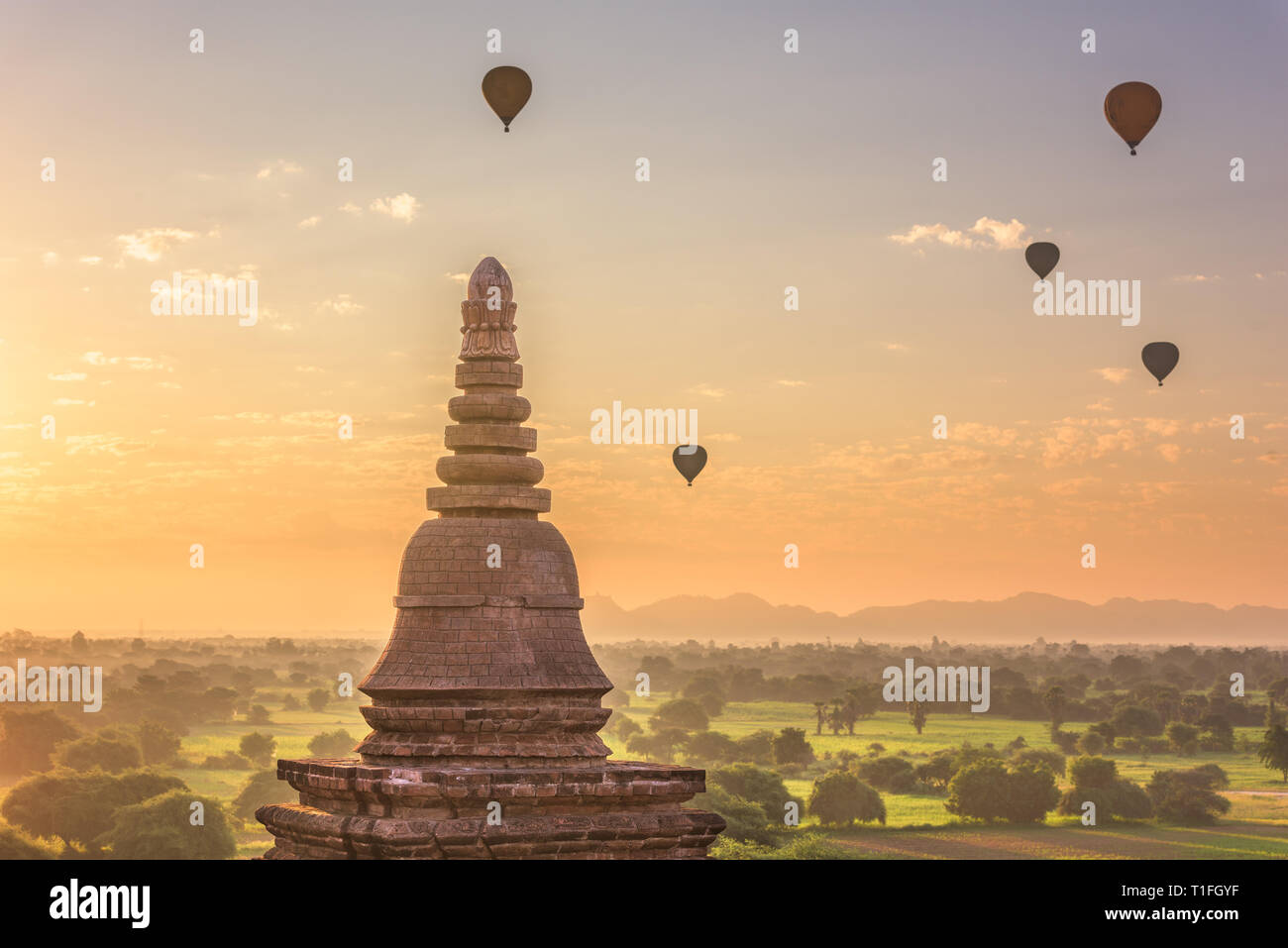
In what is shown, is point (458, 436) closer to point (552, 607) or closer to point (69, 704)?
point (552, 607)

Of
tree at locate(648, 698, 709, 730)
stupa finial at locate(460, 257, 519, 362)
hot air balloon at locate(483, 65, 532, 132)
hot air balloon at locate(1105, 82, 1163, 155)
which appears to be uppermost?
hot air balloon at locate(1105, 82, 1163, 155)

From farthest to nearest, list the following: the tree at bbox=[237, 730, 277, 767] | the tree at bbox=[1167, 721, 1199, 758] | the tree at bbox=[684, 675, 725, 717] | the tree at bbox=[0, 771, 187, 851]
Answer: the tree at bbox=[684, 675, 725, 717]
the tree at bbox=[1167, 721, 1199, 758]
the tree at bbox=[237, 730, 277, 767]
the tree at bbox=[0, 771, 187, 851]

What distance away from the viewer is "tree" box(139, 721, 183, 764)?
320 ft

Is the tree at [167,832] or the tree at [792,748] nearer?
the tree at [167,832]

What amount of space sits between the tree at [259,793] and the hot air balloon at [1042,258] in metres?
49.4

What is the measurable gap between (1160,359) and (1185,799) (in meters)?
52.7

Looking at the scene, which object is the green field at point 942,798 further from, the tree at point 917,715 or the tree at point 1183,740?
the tree at point 1183,740

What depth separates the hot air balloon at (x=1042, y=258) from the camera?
4641 centimetres

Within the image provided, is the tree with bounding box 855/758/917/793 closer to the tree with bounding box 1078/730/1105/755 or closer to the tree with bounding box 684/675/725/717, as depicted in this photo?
the tree with bounding box 1078/730/1105/755

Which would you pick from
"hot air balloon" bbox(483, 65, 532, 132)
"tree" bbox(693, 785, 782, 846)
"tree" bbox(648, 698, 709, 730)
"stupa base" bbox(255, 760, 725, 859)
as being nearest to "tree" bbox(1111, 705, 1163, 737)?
"tree" bbox(648, 698, 709, 730)

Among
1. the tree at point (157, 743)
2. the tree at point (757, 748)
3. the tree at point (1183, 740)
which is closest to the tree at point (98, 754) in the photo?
the tree at point (157, 743)

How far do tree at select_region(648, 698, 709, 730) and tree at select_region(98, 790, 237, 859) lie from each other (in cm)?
3988

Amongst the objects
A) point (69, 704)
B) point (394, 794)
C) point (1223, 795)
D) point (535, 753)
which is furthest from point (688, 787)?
point (69, 704)

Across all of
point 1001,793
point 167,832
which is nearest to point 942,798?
point 1001,793
